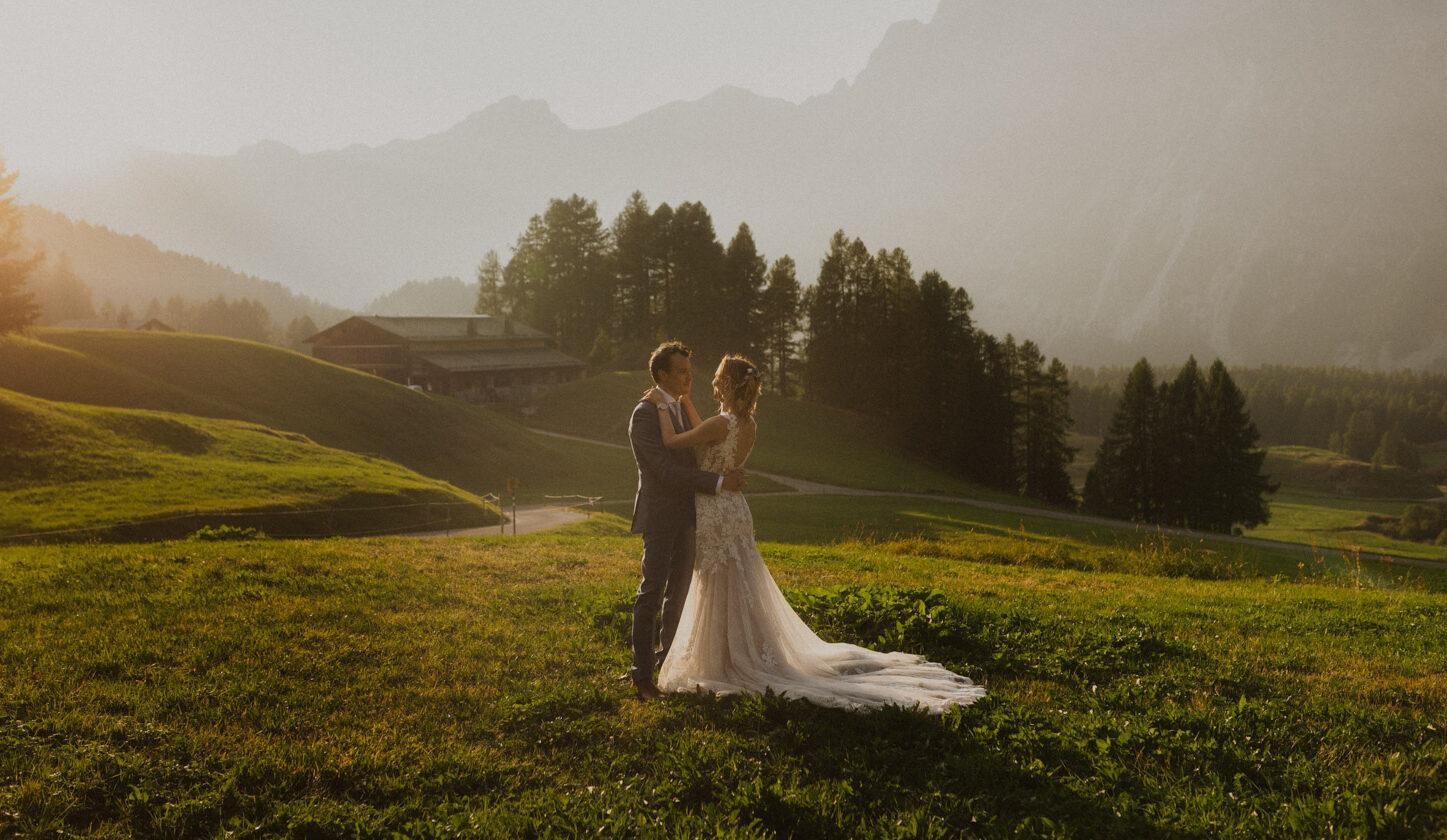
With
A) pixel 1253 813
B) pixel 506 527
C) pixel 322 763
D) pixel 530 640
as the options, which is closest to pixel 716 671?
pixel 530 640

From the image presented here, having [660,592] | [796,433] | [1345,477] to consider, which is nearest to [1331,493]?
[1345,477]

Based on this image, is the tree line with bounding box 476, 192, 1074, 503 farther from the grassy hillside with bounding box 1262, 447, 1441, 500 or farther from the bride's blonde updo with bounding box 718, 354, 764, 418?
the grassy hillside with bounding box 1262, 447, 1441, 500

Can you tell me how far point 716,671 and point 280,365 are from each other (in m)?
51.0

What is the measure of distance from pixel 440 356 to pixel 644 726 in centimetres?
7021

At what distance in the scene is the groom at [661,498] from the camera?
7.20 meters

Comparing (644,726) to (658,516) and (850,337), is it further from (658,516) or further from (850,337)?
(850,337)

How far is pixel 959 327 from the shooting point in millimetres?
77500

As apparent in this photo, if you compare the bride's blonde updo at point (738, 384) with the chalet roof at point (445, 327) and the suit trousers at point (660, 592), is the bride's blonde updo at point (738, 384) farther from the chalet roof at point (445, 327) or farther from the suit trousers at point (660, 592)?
the chalet roof at point (445, 327)

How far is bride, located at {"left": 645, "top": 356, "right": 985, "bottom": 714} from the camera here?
7160mm

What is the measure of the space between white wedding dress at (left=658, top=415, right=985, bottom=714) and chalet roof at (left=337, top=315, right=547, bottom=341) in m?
70.3

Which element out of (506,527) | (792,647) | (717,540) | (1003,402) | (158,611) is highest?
(1003,402)

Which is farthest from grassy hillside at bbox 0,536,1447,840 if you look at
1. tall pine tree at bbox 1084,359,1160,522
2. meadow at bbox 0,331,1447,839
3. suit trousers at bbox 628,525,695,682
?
tall pine tree at bbox 1084,359,1160,522

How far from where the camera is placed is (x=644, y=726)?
645 cm

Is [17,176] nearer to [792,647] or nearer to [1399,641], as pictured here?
[792,647]
